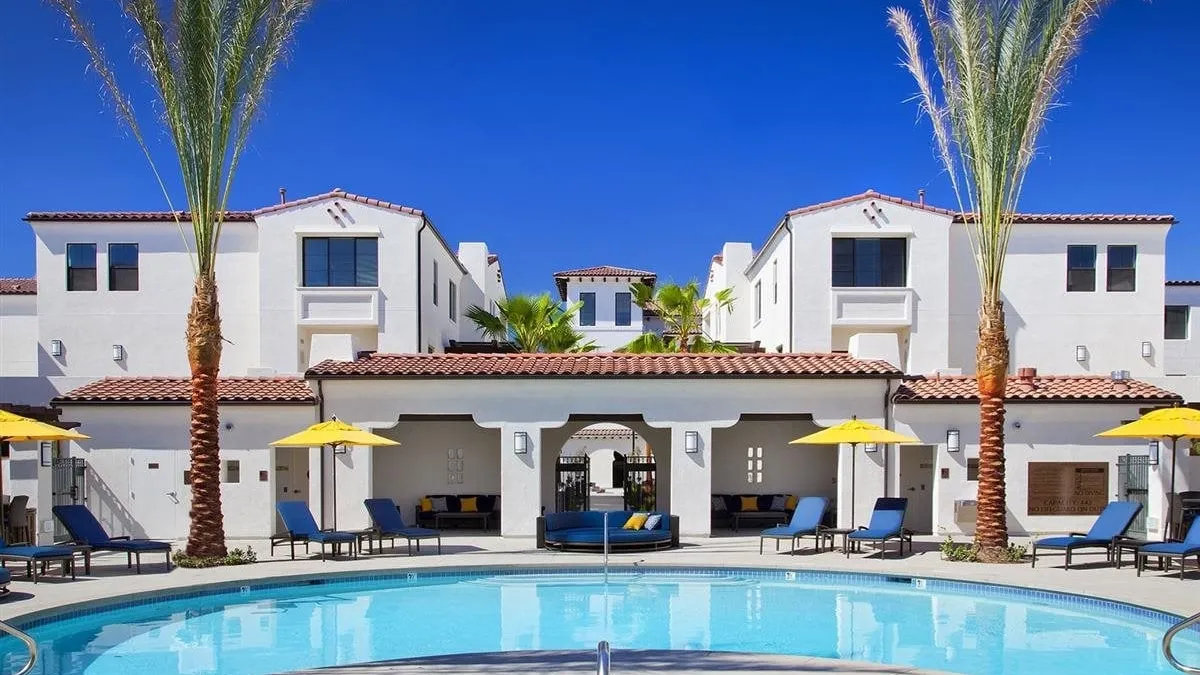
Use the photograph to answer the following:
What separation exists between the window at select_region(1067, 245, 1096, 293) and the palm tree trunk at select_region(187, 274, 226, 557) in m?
24.4

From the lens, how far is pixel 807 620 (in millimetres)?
13602

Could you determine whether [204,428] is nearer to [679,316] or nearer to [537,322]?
[537,322]

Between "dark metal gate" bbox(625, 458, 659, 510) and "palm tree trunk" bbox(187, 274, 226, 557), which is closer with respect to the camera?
"palm tree trunk" bbox(187, 274, 226, 557)

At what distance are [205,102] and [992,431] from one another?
48.2 feet

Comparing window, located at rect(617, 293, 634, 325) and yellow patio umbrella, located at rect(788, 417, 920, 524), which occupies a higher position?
window, located at rect(617, 293, 634, 325)

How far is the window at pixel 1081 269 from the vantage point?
29.8 m

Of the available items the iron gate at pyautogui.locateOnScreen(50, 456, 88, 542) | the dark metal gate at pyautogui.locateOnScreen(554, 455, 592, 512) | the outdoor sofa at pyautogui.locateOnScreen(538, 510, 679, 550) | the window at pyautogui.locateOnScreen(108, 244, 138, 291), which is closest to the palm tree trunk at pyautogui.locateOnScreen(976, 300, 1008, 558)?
the outdoor sofa at pyautogui.locateOnScreen(538, 510, 679, 550)

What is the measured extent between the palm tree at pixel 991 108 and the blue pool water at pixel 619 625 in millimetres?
3589

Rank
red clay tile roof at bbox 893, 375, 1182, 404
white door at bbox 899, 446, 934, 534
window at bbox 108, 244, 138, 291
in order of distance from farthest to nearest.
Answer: window at bbox 108, 244, 138, 291, white door at bbox 899, 446, 934, 534, red clay tile roof at bbox 893, 375, 1182, 404

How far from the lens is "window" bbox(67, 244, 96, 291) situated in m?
29.9

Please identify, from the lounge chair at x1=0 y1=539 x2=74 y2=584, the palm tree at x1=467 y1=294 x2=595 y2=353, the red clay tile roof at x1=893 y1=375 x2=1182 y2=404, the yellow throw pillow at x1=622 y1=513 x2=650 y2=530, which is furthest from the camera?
the palm tree at x1=467 y1=294 x2=595 y2=353

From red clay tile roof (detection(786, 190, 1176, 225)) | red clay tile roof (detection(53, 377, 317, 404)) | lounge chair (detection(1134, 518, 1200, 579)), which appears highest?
red clay tile roof (detection(786, 190, 1176, 225))

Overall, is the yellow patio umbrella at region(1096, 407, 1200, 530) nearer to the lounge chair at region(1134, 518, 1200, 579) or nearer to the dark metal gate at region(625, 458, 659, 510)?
the lounge chair at region(1134, 518, 1200, 579)

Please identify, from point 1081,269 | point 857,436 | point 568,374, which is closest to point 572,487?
point 568,374
